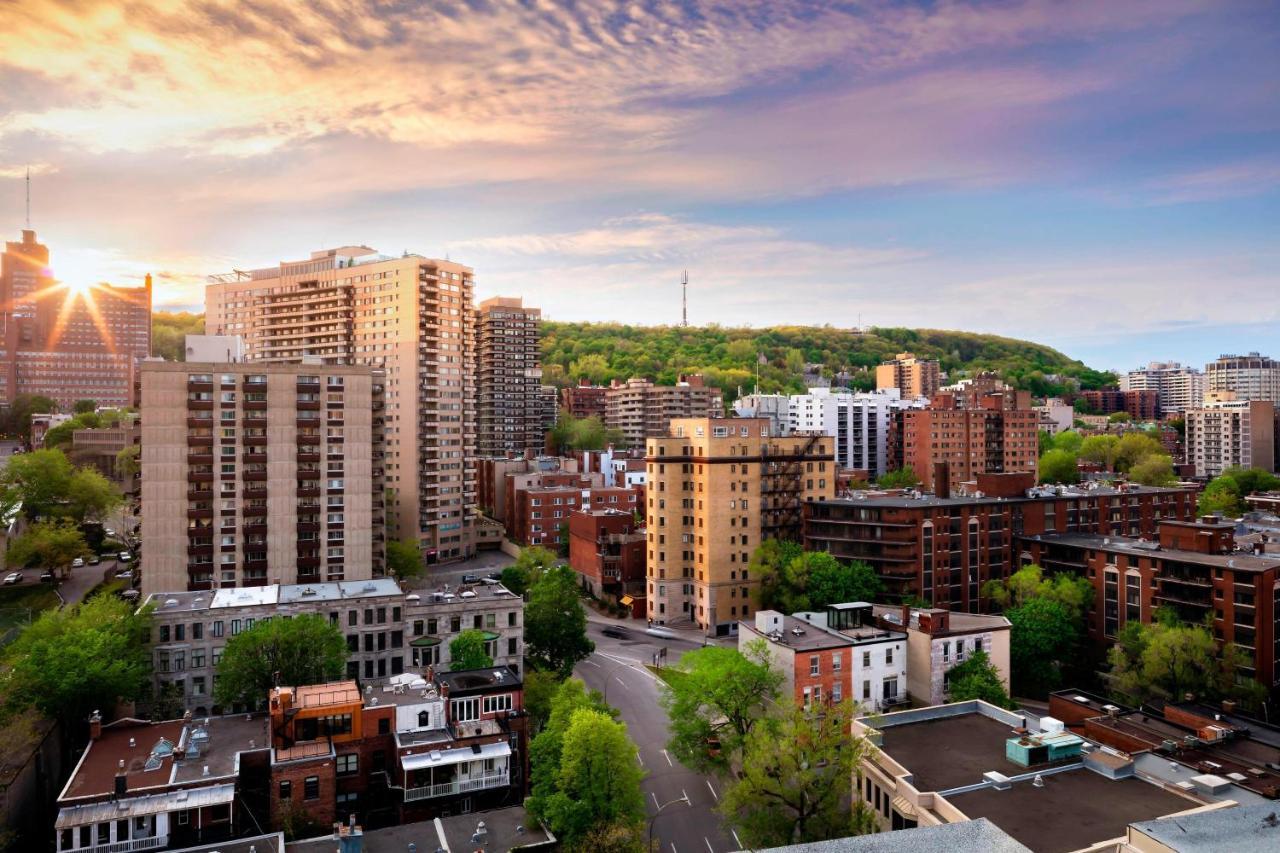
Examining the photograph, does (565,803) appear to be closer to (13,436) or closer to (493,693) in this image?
(493,693)

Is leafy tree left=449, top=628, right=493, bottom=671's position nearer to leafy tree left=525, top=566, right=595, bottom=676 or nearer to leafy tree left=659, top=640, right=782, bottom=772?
leafy tree left=525, top=566, right=595, bottom=676

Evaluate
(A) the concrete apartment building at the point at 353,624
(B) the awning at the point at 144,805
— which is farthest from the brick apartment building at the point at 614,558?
(B) the awning at the point at 144,805

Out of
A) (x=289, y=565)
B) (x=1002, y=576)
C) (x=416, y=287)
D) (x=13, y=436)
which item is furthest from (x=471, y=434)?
(x=13, y=436)

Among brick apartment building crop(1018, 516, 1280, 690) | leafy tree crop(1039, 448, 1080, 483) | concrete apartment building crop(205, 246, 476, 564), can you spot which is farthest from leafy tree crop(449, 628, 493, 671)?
leafy tree crop(1039, 448, 1080, 483)

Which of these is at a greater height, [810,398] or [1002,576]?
[810,398]

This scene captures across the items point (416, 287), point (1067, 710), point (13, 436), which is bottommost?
point (1067, 710)

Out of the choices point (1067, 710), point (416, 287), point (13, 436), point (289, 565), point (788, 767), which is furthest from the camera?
point (13, 436)

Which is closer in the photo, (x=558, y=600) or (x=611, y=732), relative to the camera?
(x=611, y=732)
